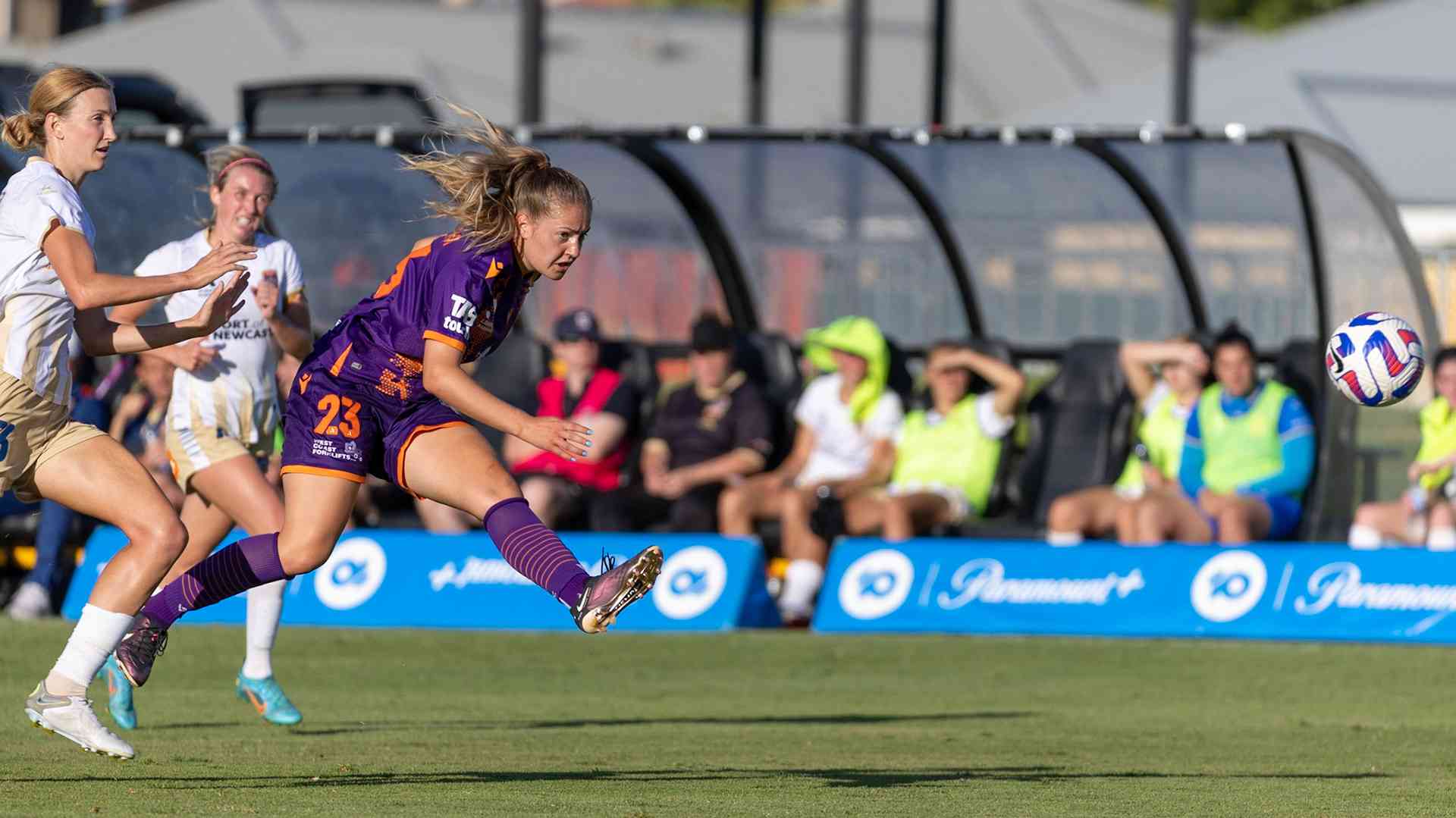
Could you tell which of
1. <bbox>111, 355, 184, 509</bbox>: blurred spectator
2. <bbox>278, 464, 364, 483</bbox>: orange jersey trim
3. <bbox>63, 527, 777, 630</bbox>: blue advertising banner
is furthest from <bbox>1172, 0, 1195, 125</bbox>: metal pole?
<bbox>278, 464, 364, 483</bbox>: orange jersey trim

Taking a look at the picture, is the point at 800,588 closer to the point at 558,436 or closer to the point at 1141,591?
the point at 1141,591

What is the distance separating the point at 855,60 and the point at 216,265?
1946cm

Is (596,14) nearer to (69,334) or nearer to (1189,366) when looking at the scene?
(1189,366)

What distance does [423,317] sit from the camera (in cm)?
697

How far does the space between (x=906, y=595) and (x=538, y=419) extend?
21.7 feet

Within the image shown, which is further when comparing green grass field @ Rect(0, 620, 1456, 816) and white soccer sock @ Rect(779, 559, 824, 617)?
white soccer sock @ Rect(779, 559, 824, 617)

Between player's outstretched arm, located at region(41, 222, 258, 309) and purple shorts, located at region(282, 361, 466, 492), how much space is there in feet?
2.03

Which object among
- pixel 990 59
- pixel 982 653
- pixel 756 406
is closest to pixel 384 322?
pixel 982 653

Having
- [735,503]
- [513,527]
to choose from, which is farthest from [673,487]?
[513,527]

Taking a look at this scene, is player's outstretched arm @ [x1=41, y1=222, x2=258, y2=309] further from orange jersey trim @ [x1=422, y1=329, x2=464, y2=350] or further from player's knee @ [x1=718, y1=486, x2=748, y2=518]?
player's knee @ [x1=718, y1=486, x2=748, y2=518]

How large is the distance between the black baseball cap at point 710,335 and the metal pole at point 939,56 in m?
7.30

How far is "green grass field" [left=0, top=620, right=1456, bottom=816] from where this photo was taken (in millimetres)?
6809

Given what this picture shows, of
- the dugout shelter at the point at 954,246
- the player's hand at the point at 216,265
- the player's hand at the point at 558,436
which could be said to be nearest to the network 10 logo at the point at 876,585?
the dugout shelter at the point at 954,246

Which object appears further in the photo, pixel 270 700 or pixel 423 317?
pixel 270 700
